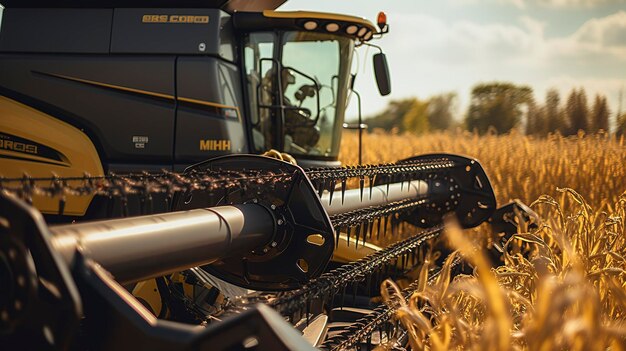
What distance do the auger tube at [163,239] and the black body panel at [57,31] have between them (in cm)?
254

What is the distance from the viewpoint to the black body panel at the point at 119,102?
4.06 m

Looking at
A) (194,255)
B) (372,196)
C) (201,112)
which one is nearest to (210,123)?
(201,112)

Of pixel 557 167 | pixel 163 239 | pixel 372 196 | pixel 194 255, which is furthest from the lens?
pixel 557 167

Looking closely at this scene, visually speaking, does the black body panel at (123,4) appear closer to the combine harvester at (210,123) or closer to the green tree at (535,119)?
the combine harvester at (210,123)

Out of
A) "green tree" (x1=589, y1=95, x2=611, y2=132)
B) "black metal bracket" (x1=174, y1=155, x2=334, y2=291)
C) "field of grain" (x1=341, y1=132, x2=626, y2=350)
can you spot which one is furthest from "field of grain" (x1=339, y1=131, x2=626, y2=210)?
"green tree" (x1=589, y1=95, x2=611, y2=132)

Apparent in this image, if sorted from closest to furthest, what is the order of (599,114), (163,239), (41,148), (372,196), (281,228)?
(163,239) < (281,228) < (372,196) < (41,148) < (599,114)

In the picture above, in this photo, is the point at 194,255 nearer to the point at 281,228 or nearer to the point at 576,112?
the point at 281,228

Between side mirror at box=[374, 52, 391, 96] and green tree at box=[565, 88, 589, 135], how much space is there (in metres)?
15.9

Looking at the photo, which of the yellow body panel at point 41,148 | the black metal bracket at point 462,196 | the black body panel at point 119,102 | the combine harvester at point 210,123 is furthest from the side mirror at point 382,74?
the yellow body panel at point 41,148

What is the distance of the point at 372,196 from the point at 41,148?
80.2 inches

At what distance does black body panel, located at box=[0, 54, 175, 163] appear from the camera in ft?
13.3

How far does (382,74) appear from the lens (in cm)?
443

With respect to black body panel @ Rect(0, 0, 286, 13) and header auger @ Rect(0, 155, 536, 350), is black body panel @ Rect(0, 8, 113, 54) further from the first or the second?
header auger @ Rect(0, 155, 536, 350)

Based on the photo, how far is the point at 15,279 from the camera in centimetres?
112
